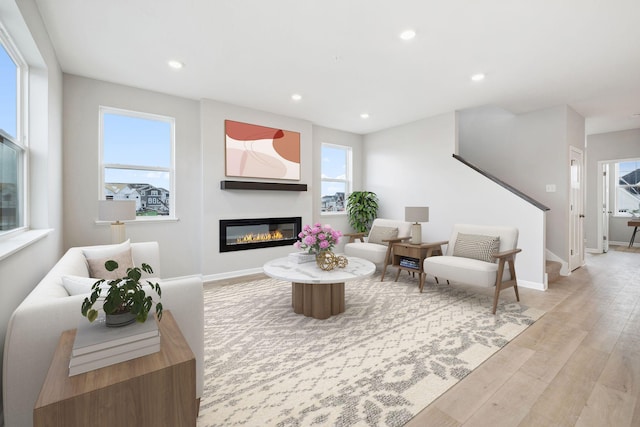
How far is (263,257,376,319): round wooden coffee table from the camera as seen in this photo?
277cm

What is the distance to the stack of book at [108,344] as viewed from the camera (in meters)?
0.99

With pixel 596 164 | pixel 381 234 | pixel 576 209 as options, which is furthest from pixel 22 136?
pixel 596 164

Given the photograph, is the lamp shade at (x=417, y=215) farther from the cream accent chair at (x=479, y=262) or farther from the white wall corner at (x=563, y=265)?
the white wall corner at (x=563, y=265)

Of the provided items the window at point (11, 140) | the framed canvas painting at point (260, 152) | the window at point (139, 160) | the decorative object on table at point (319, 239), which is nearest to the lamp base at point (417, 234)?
the decorative object on table at point (319, 239)

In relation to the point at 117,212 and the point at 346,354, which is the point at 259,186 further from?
the point at 346,354

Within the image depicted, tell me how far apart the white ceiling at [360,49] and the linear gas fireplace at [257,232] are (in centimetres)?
190

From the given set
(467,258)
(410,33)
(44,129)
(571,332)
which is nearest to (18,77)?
(44,129)

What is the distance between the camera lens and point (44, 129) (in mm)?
2568

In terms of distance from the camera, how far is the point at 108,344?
3.43 ft

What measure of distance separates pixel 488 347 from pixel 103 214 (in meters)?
3.88

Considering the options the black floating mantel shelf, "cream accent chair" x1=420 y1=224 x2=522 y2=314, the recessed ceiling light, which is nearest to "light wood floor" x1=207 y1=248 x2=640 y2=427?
"cream accent chair" x1=420 y1=224 x2=522 y2=314

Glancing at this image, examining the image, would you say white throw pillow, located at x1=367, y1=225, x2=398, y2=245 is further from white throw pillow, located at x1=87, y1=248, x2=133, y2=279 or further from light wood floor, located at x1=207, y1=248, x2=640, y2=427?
white throw pillow, located at x1=87, y1=248, x2=133, y2=279

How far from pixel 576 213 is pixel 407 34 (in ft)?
14.9

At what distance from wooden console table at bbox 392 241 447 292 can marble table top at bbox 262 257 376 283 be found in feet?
3.19
